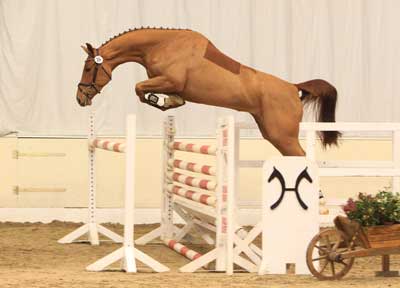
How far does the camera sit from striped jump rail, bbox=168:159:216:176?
613cm

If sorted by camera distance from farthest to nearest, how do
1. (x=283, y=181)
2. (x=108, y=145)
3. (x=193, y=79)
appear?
(x=193, y=79) → (x=108, y=145) → (x=283, y=181)

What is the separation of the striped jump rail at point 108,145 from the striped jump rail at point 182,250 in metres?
0.82

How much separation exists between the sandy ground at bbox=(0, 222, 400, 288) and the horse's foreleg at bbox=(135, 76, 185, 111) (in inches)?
43.7

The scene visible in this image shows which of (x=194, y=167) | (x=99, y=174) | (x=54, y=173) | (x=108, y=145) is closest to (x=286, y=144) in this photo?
(x=194, y=167)

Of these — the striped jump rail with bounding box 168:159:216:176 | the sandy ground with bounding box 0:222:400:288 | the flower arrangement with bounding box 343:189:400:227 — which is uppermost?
the striped jump rail with bounding box 168:159:216:176

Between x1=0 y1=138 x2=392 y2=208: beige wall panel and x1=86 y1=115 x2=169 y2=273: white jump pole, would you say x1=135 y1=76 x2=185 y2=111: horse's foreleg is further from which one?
x1=0 y1=138 x2=392 y2=208: beige wall panel

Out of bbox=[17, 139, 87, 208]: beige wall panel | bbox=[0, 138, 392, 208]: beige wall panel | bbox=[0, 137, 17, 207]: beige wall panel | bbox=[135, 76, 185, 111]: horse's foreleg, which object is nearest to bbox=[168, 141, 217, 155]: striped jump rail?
bbox=[135, 76, 185, 111]: horse's foreleg

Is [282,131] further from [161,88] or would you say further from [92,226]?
[92,226]

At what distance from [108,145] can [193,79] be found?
2.61ft

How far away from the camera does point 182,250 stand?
6.67 meters

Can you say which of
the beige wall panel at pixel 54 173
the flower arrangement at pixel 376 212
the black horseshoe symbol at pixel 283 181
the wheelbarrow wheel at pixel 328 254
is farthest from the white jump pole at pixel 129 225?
the beige wall panel at pixel 54 173

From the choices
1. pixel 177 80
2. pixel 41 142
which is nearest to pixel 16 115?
pixel 41 142

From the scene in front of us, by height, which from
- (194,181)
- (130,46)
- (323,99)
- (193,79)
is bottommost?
(194,181)

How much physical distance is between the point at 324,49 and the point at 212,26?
3.61ft
